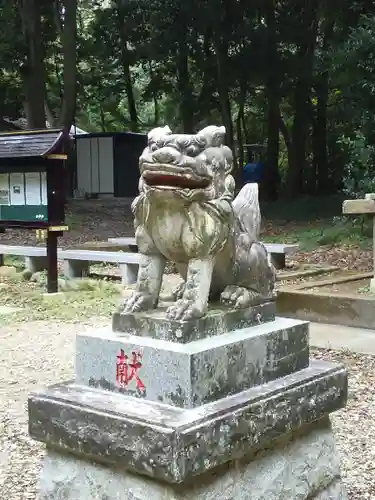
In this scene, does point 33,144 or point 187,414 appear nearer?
point 187,414

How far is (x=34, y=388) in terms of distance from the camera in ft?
18.5

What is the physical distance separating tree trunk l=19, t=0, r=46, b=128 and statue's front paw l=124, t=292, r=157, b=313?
46.4 feet

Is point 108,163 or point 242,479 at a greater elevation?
point 108,163

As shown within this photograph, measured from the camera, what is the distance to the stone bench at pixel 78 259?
9.91 m

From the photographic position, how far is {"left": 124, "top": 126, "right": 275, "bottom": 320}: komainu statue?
2.89 m

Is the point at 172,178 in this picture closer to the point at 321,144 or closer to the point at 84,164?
the point at 321,144

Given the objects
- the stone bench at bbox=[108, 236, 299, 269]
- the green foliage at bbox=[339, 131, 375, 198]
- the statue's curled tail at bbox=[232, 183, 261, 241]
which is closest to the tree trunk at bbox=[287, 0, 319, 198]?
the green foliage at bbox=[339, 131, 375, 198]

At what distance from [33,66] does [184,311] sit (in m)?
14.9

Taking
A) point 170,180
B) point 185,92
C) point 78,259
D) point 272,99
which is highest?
point 185,92

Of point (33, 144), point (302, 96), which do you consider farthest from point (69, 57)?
point (33, 144)

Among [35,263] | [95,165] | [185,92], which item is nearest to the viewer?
[35,263]

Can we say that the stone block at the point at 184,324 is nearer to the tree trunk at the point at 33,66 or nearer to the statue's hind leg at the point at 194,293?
the statue's hind leg at the point at 194,293

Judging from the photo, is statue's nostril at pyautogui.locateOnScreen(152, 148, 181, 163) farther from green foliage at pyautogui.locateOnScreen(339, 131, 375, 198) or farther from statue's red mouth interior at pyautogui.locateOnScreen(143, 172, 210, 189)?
green foliage at pyautogui.locateOnScreen(339, 131, 375, 198)

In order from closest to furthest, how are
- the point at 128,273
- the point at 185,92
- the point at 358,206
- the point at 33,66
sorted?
1. the point at 358,206
2. the point at 128,273
3. the point at 33,66
4. the point at 185,92
